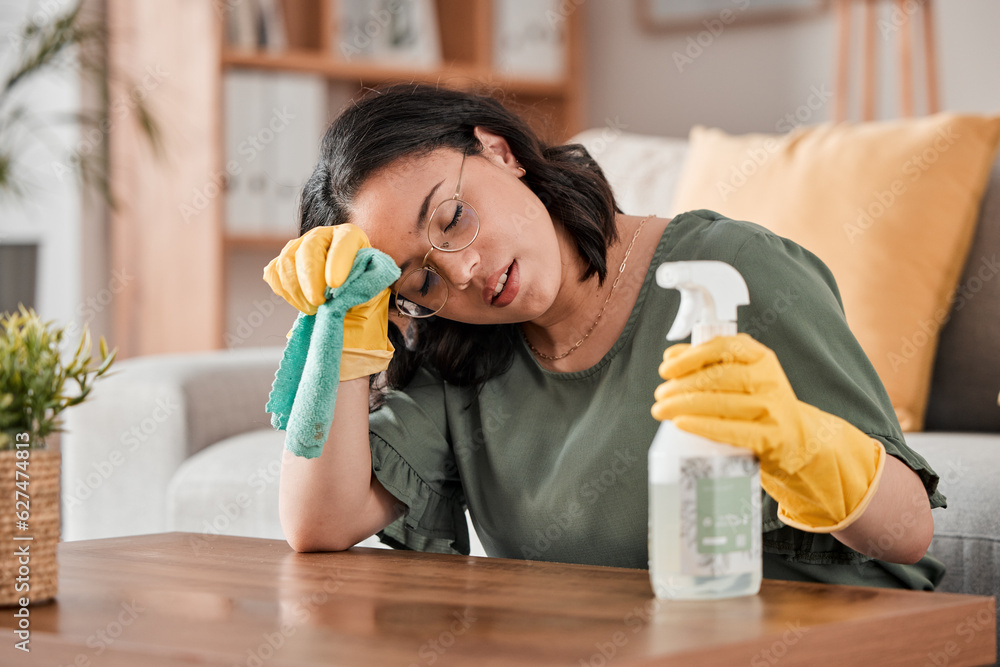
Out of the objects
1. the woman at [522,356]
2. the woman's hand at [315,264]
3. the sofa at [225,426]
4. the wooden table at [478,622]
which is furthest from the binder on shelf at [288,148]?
the wooden table at [478,622]

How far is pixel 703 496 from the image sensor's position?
2.08 feet

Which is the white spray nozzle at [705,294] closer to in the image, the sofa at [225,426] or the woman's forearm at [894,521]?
the woman's forearm at [894,521]

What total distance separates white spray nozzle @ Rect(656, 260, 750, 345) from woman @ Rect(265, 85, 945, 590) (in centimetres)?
14

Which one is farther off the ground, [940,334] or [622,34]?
[622,34]

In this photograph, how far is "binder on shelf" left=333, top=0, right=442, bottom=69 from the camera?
2.84m

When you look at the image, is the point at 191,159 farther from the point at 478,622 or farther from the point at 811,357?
the point at 478,622

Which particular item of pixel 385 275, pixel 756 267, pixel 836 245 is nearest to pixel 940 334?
pixel 836 245

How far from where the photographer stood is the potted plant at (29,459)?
2.29 feet

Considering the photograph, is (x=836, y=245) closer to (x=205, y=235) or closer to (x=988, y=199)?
(x=988, y=199)

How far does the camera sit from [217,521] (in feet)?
5.37

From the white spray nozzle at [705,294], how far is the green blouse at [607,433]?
0.24 metres

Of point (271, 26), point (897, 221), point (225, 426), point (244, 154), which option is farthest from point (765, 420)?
point (271, 26)

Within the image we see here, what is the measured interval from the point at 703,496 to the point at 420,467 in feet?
1.71

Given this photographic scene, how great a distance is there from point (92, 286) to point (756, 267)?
2229 mm
